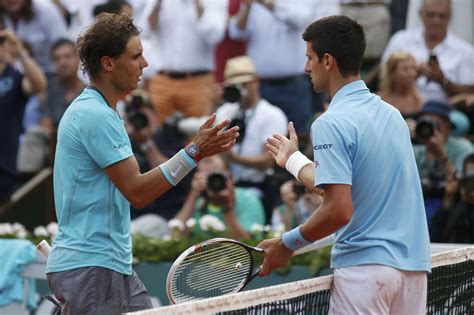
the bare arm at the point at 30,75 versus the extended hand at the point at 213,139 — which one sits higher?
the extended hand at the point at 213,139

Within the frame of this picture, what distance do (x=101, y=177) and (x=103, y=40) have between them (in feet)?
1.89

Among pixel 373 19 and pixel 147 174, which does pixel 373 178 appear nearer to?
pixel 147 174

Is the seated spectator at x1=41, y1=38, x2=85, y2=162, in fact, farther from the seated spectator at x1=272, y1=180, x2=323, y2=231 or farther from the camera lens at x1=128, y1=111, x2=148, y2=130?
the seated spectator at x1=272, y1=180, x2=323, y2=231

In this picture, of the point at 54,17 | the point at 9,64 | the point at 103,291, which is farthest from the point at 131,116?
the point at 103,291

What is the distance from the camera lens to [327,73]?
443 cm

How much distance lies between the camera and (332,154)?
4195mm

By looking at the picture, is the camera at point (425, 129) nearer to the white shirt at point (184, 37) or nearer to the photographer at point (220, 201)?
Result: the photographer at point (220, 201)

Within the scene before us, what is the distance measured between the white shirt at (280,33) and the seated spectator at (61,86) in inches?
62.5

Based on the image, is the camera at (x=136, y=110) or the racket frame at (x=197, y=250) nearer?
the racket frame at (x=197, y=250)

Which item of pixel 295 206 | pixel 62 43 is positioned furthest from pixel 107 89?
pixel 62 43

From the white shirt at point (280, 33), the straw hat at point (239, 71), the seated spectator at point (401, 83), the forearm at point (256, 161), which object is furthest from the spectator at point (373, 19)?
the forearm at point (256, 161)

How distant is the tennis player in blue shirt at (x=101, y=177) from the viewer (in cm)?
450

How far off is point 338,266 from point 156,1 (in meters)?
6.86

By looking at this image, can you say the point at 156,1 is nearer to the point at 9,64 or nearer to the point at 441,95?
the point at 9,64
